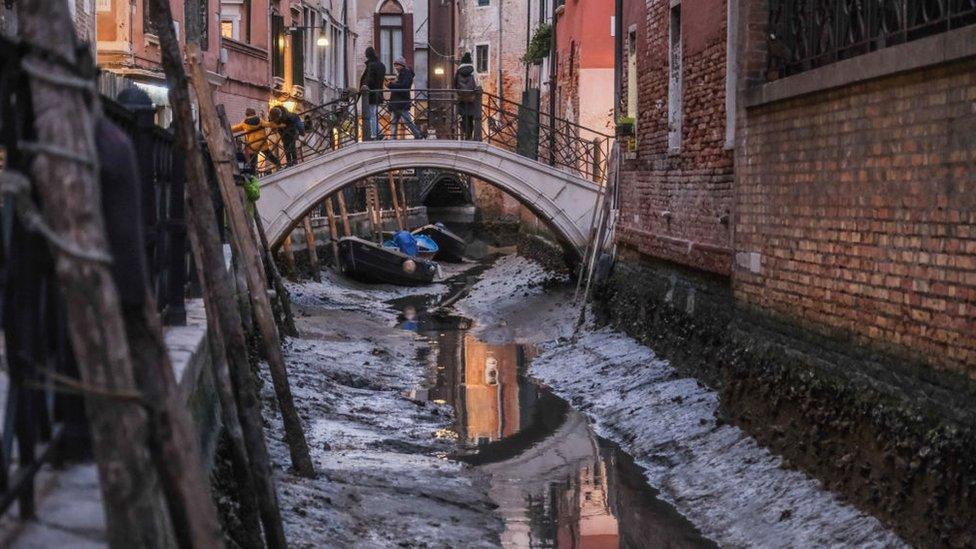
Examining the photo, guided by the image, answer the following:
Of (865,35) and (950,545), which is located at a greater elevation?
(865,35)

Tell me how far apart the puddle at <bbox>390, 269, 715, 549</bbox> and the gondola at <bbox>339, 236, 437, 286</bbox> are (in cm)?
923

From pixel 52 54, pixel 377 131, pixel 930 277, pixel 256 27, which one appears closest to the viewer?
pixel 52 54

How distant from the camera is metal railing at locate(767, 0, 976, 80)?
24.0ft

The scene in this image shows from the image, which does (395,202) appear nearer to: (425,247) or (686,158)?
(425,247)

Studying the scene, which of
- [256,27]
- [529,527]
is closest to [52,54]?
[529,527]

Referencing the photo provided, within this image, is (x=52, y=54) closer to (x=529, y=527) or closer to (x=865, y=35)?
(x=865, y=35)

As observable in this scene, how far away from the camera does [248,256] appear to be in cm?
841

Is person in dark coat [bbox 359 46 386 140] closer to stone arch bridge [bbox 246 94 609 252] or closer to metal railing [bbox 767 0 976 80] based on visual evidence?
stone arch bridge [bbox 246 94 609 252]

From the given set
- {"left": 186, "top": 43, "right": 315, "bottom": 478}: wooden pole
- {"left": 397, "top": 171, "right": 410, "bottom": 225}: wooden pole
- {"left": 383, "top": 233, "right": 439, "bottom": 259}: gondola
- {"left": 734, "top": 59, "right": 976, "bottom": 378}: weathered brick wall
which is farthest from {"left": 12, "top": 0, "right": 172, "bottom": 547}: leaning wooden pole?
{"left": 397, "top": 171, "right": 410, "bottom": 225}: wooden pole

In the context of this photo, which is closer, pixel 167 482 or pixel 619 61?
pixel 167 482

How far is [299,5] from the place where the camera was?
114ft

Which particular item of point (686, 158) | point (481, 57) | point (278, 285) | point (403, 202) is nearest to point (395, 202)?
point (403, 202)

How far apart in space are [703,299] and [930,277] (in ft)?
18.2

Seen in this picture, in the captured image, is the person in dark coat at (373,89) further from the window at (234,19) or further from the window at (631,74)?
the window at (631,74)
